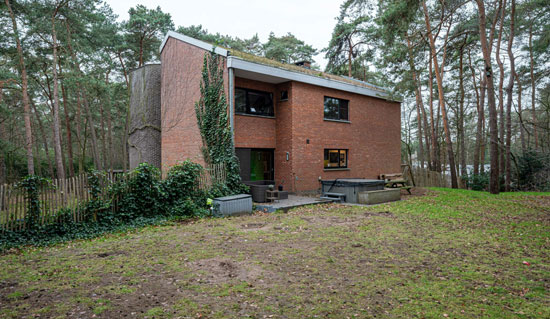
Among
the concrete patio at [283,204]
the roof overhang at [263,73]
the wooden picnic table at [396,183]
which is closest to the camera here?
the concrete patio at [283,204]

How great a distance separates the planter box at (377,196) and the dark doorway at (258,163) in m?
4.68

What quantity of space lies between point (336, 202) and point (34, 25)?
16.9m

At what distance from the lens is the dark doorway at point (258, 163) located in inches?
547

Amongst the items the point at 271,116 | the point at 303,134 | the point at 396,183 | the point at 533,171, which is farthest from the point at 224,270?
the point at 533,171

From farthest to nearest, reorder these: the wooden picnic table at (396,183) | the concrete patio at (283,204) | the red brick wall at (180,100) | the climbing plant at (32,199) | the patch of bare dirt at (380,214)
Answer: the wooden picnic table at (396,183) → the red brick wall at (180,100) → the concrete patio at (283,204) → the patch of bare dirt at (380,214) → the climbing plant at (32,199)

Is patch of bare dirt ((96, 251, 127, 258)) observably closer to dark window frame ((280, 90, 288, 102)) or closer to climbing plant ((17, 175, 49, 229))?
climbing plant ((17, 175, 49, 229))

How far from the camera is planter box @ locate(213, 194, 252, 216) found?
31.8 ft

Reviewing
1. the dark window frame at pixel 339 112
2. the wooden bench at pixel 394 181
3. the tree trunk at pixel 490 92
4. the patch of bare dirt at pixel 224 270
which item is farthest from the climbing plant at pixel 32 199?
the tree trunk at pixel 490 92

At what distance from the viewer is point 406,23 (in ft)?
42.7

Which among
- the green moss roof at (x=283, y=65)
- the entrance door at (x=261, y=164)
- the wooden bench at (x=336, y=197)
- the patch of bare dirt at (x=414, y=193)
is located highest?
the green moss roof at (x=283, y=65)

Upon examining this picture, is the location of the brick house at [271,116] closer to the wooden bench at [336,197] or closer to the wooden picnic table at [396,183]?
the wooden bench at [336,197]

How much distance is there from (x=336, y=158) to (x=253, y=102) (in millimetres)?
5491

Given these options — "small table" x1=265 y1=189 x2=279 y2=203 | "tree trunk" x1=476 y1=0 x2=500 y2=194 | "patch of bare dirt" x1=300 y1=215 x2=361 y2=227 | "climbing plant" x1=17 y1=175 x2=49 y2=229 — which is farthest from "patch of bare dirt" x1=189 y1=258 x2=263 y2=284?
"tree trunk" x1=476 y1=0 x2=500 y2=194

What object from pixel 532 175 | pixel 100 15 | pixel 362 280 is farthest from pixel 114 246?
pixel 532 175
